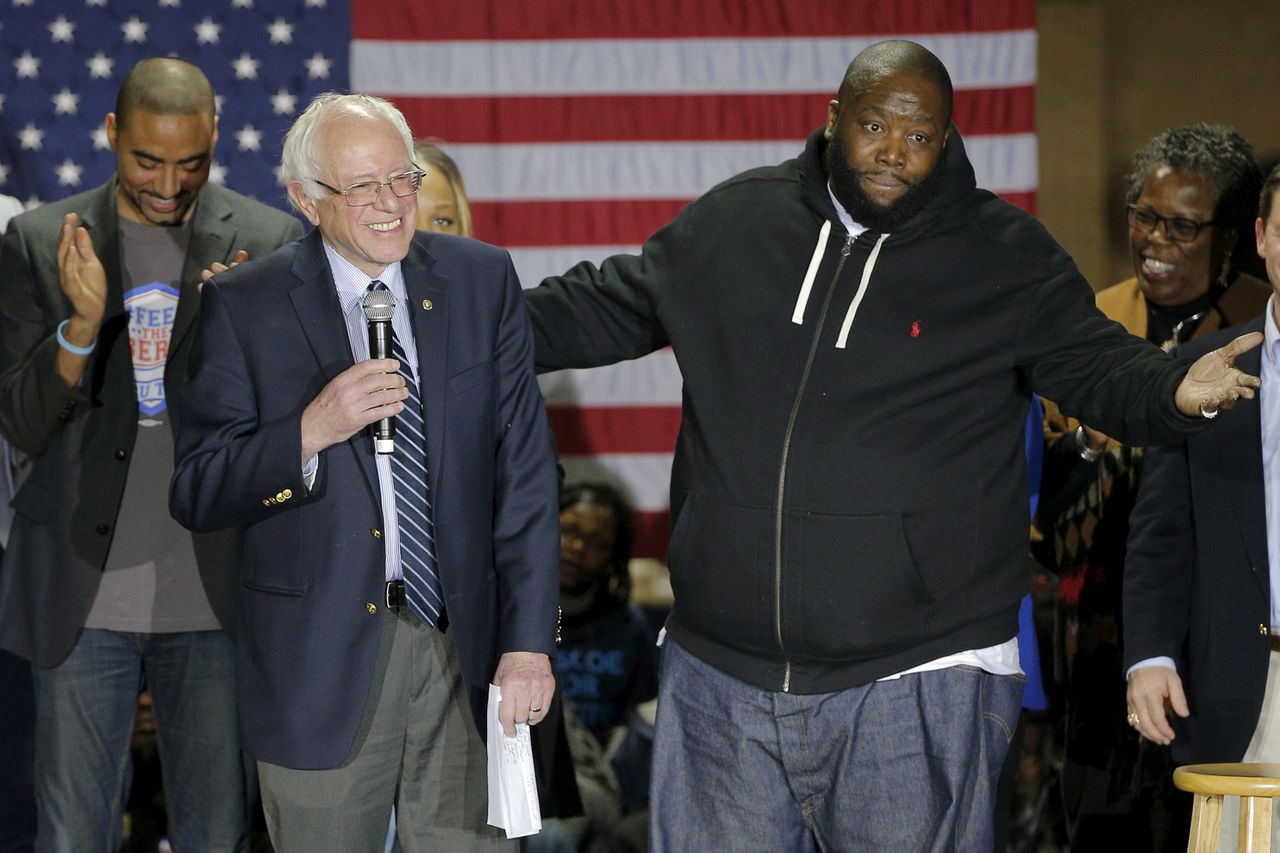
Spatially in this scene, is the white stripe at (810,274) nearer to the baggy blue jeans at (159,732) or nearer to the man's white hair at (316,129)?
the man's white hair at (316,129)

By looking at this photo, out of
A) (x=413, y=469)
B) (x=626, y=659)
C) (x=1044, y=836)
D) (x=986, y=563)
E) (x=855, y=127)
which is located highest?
(x=855, y=127)

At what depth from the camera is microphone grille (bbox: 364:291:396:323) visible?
94.3 inches

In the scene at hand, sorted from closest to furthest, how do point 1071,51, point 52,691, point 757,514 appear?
1. point 757,514
2. point 52,691
3. point 1071,51

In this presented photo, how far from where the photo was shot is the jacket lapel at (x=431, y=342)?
8.21 feet

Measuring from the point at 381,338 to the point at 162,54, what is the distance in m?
2.54

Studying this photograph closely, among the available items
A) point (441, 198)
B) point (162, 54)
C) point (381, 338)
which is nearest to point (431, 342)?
point (381, 338)

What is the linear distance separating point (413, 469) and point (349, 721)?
41 centimetres

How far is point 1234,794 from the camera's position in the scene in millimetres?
2443

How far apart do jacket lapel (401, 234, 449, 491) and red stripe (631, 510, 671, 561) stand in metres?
2.13

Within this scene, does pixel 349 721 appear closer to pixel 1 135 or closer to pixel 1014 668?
pixel 1014 668

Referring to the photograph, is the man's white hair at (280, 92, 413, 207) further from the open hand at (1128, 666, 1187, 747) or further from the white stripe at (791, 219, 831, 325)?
the open hand at (1128, 666, 1187, 747)

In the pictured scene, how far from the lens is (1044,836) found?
439 cm

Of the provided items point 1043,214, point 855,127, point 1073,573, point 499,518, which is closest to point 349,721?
point 499,518

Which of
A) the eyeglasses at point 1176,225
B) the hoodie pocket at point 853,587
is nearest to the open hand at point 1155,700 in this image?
the hoodie pocket at point 853,587
